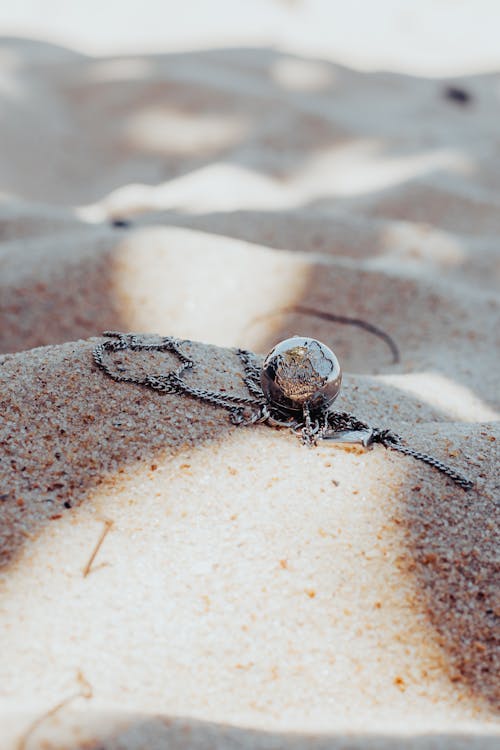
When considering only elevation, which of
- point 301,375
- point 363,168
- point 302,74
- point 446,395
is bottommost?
point 363,168

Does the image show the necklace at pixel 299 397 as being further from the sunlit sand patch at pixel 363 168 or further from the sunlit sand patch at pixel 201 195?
the sunlit sand patch at pixel 363 168

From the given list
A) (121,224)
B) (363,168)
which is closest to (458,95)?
(363,168)

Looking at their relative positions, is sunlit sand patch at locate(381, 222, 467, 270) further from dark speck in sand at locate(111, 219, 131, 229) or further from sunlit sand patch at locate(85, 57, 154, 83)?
sunlit sand patch at locate(85, 57, 154, 83)

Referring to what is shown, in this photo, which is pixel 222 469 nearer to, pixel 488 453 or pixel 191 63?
pixel 488 453

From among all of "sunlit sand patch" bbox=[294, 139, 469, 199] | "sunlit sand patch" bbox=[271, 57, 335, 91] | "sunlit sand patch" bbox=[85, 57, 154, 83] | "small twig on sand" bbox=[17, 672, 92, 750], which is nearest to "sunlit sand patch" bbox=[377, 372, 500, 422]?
"small twig on sand" bbox=[17, 672, 92, 750]

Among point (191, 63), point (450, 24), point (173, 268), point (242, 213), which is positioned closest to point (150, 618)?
point (173, 268)

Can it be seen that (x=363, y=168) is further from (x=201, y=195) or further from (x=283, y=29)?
(x=283, y=29)
